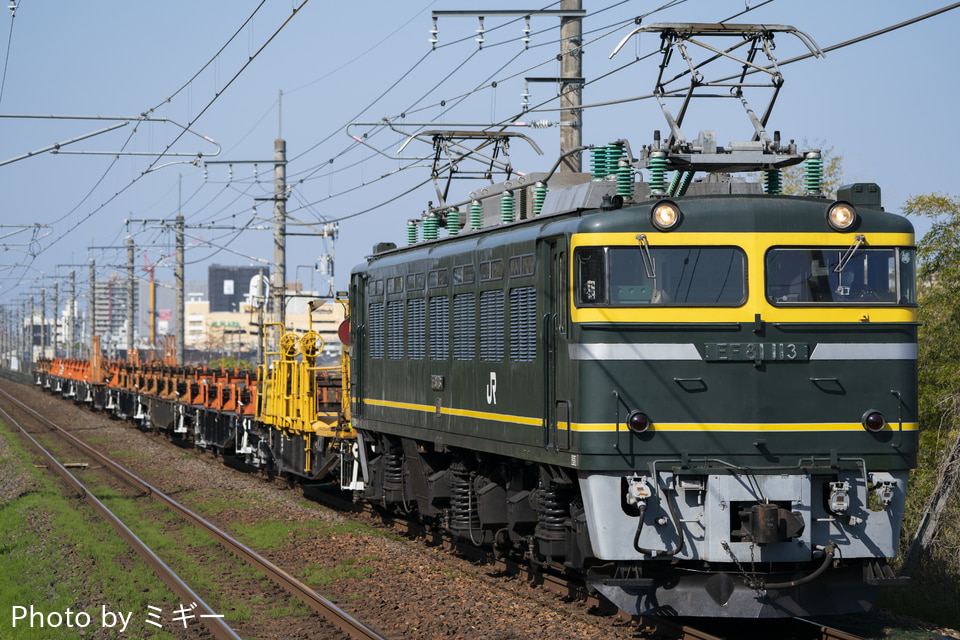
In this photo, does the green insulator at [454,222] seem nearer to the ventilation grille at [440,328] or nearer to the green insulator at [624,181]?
the ventilation grille at [440,328]

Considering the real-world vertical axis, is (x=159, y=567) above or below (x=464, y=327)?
below

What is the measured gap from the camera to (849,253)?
10.3 meters

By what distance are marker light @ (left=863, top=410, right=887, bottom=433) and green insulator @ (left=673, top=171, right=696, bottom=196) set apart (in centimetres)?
269

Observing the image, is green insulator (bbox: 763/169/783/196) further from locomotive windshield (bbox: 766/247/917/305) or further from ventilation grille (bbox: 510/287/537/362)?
ventilation grille (bbox: 510/287/537/362)

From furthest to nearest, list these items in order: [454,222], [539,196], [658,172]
→ [454,222] < [539,196] < [658,172]

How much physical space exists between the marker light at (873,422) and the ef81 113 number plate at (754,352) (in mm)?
740

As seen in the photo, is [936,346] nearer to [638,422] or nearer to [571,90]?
[571,90]

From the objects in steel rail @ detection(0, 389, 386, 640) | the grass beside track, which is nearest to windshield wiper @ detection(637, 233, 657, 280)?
steel rail @ detection(0, 389, 386, 640)

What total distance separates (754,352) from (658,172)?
1.99m

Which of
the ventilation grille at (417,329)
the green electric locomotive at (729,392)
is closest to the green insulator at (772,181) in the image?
the green electric locomotive at (729,392)

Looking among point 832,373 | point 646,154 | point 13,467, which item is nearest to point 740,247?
point 832,373

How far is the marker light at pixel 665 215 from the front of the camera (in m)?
10.2

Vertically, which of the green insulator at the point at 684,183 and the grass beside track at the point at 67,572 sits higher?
the green insulator at the point at 684,183

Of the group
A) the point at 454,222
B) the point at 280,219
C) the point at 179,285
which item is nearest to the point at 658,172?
the point at 454,222
